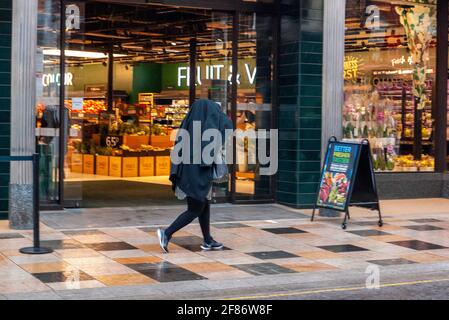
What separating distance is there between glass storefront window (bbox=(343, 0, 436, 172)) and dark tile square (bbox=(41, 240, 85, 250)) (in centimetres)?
626

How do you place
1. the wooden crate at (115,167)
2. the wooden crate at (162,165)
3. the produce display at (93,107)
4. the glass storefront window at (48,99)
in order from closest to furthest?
the glass storefront window at (48,99), the wooden crate at (115,167), the wooden crate at (162,165), the produce display at (93,107)

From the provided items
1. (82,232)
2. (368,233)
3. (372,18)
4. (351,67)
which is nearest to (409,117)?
(351,67)

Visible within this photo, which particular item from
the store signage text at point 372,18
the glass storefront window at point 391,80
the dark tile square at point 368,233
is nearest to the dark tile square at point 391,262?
the dark tile square at point 368,233

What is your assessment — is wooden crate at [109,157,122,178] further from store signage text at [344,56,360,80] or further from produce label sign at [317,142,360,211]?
produce label sign at [317,142,360,211]

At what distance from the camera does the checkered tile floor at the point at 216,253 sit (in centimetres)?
785

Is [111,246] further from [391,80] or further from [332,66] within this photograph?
[391,80]

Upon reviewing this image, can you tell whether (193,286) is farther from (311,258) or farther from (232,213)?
(232,213)

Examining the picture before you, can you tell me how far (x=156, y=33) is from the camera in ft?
62.3

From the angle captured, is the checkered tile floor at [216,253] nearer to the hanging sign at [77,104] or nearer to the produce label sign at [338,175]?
the produce label sign at [338,175]

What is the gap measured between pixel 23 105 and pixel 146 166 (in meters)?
7.81

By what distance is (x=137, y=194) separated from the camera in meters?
14.5

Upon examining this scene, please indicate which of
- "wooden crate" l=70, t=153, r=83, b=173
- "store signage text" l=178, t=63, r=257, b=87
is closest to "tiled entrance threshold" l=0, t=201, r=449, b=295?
"wooden crate" l=70, t=153, r=83, b=173

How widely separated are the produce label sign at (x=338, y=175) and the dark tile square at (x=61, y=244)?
3775 millimetres

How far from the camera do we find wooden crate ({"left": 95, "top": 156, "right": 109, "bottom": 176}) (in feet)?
59.3
